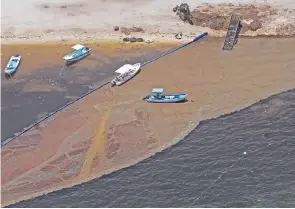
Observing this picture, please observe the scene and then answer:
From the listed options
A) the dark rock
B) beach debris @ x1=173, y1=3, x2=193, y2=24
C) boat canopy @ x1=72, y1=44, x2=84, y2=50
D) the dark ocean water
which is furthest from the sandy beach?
boat canopy @ x1=72, y1=44, x2=84, y2=50

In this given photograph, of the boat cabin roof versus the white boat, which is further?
the white boat

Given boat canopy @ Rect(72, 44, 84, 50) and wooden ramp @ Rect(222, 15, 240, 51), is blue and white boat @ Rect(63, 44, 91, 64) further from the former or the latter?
wooden ramp @ Rect(222, 15, 240, 51)

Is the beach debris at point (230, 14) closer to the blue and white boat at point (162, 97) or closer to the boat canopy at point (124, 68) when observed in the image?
the boat canopy at point (124, 68)

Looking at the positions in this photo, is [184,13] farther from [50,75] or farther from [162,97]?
[50,75]

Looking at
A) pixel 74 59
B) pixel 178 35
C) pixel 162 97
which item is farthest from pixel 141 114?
pixel 178 35

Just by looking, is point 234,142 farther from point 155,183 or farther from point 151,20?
point 151,20

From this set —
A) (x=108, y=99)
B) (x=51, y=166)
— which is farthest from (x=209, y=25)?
(x=51, y=166)

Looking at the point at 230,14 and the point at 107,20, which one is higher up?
the point at 230,14
